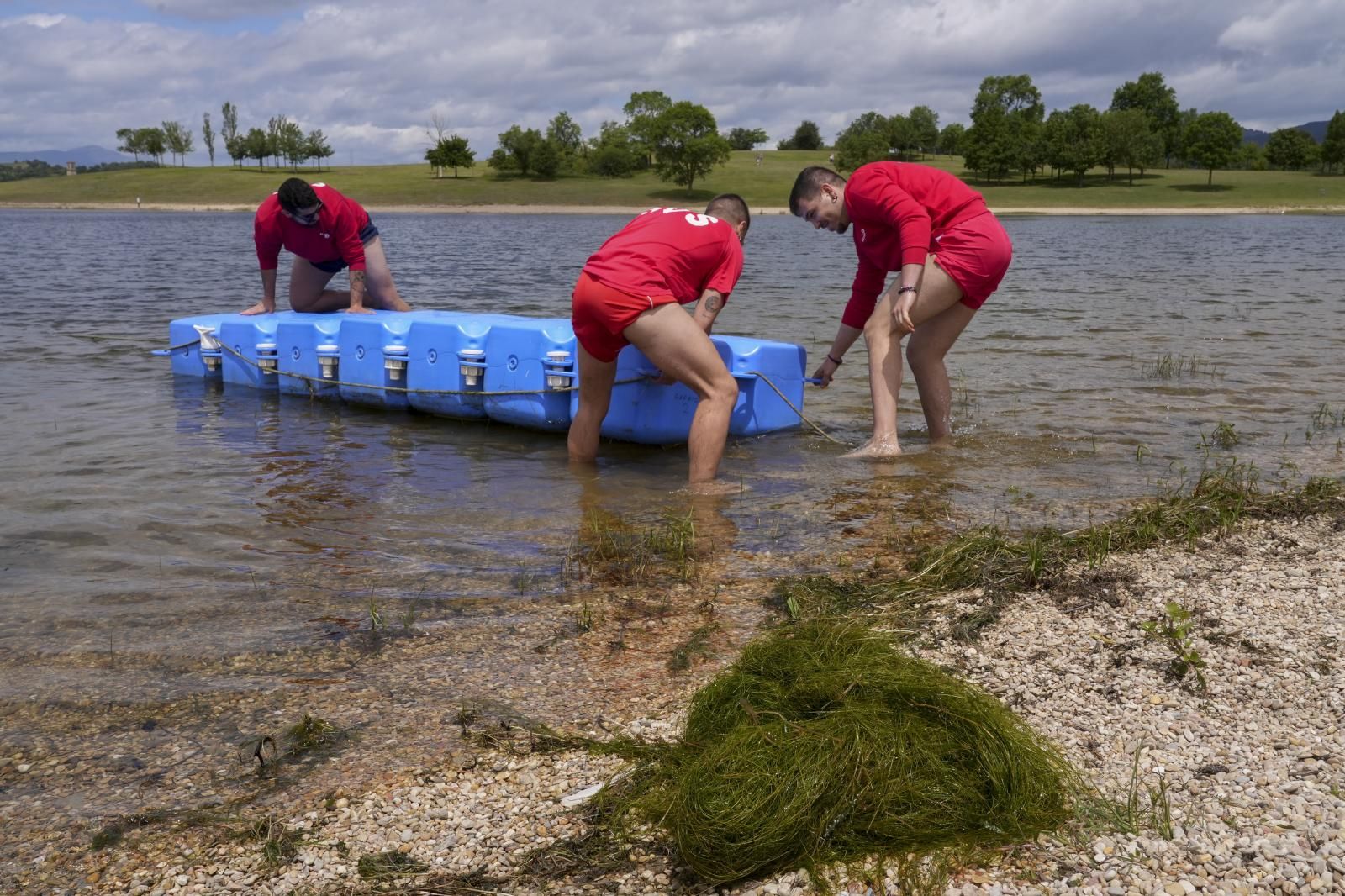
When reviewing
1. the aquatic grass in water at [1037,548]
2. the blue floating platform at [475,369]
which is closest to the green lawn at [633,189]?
the blue floating platform at [475,369]

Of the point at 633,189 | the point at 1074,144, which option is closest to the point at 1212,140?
the point at 1074,144

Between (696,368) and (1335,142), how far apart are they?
111m

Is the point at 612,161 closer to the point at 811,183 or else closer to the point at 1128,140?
the point at 1128,140

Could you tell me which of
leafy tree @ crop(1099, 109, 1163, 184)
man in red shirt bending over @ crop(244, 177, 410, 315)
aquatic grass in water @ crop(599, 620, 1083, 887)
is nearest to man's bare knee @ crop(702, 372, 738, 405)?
aquatic grass in water @ crop(599, 620, 1083, 887)

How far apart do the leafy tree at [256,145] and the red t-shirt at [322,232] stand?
116 meters

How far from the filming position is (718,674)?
3.60m

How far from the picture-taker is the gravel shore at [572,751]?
2.56 meters

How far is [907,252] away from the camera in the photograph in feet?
20.5

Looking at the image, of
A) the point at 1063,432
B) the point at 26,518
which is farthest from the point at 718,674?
the point at 1063,432

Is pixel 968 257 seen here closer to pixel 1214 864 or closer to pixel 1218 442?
pixel 1218 442

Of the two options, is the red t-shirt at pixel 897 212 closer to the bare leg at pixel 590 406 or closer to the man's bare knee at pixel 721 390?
the man's bare knee at pixel 721 390

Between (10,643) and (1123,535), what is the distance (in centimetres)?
479

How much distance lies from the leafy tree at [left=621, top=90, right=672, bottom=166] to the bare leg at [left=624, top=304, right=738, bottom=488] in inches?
3798

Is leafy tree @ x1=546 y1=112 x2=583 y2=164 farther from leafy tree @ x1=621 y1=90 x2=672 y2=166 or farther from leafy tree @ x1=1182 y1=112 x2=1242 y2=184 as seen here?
leafy tree @ x1=1182 y1=112 x2=1242 y2=184
